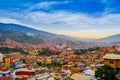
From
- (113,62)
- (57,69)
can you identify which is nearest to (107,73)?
(113,62)

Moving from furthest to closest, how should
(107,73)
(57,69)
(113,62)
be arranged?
(57,69)
(113,62)
(107,73)

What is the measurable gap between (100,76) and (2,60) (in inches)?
924

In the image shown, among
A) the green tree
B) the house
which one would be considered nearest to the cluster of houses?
the house

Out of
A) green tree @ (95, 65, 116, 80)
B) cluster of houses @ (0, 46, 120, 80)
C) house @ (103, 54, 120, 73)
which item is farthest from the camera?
cluster of houses @ (0, 46, 120, 80)

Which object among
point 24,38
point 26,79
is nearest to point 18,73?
point 26,79

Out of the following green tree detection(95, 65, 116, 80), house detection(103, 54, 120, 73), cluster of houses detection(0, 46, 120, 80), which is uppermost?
house detection(103, 54, 120, 73)

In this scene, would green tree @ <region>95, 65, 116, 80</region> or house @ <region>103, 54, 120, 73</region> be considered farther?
house @ <region>103, 54, 120, 73</region>

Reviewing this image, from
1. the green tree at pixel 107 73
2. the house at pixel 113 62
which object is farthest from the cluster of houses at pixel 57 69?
the green tree at pixel 107 73

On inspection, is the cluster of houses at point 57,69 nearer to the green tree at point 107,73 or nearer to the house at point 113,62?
the house at point 113,62

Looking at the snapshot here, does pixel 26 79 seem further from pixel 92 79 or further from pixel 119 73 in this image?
pixel 119 73

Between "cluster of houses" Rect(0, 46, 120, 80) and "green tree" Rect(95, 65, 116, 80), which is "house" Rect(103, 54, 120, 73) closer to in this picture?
"cluster of houses" Rect(0, 46, 120, 80)

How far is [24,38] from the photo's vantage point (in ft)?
335

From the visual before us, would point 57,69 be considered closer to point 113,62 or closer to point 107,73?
point 113,62

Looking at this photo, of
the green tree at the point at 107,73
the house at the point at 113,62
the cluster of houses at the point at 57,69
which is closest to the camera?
the green tree at the point at 107,73
